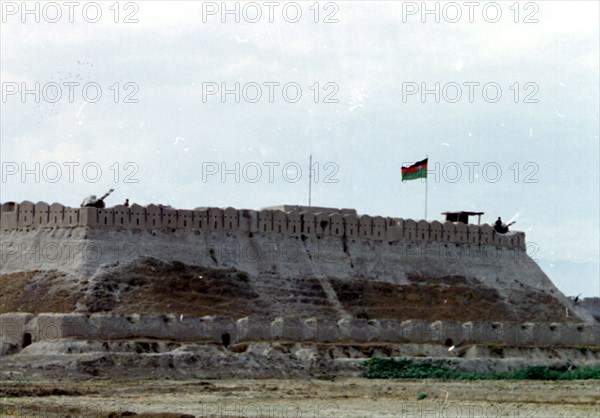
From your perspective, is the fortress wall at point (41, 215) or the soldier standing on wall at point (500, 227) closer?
the fortress wall at point (41, 215)

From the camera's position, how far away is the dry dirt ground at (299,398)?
1650 inches

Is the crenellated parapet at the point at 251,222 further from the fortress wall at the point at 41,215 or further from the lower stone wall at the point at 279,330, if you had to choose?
the lower stone wall at the point at 279,330

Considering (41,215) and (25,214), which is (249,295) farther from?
(25,214)

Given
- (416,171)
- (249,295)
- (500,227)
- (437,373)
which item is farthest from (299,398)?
(500,227)

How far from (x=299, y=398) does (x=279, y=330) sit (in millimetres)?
14238

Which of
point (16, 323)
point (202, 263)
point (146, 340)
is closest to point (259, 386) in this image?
point (146, 340)

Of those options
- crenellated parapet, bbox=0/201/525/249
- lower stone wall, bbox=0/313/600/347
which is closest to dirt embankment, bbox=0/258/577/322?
crenellated parapet, bbox=0/201/525/249

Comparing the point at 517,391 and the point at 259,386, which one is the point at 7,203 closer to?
the point at 259,386

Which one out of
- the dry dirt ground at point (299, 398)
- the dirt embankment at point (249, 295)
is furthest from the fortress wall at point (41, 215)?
the dry dirt ground at point (299, 398)

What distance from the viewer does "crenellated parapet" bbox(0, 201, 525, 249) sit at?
68.4m

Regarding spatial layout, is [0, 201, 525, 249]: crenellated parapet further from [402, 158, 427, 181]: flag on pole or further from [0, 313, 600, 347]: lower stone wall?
[0, 313, 600, 347]: lower stone wall

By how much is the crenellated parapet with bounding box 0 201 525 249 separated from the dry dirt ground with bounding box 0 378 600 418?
15200 millimetres

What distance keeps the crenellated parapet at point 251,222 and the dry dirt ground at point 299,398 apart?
15200mm

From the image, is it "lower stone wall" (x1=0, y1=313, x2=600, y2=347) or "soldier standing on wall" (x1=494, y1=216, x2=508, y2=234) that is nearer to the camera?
"lower stone wall" (x1=0, y1=313, x2=600, y2=347)
